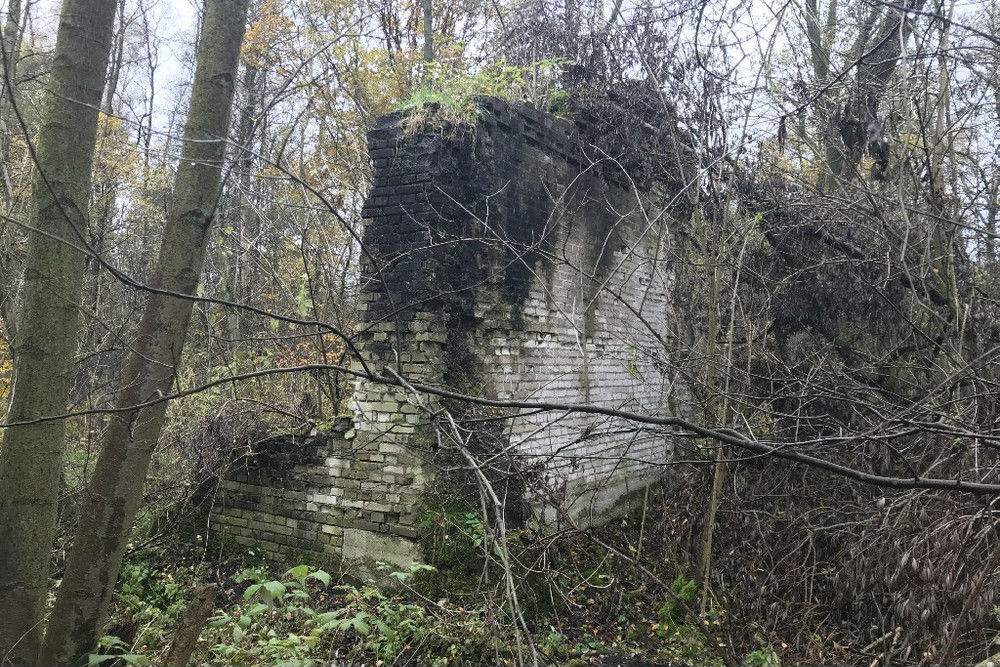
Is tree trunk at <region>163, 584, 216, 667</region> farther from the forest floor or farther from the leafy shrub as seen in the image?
the leafy shrub

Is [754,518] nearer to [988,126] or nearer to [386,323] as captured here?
[386,323]

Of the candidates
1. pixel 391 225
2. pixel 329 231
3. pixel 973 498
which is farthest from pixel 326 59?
pixel 973 498

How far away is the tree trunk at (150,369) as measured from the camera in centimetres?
384

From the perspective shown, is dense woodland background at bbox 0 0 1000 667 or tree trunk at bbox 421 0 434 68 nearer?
dense woodland background at bbox 0 0 1000 667

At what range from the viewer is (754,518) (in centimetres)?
588

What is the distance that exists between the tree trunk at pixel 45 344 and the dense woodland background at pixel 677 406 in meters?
0.01

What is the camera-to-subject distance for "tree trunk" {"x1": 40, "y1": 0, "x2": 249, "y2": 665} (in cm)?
384

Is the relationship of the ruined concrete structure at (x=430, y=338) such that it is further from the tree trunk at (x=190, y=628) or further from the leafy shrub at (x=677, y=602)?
the tree trunk at (x=190, y=628)

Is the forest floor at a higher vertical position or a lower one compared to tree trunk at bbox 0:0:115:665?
lower

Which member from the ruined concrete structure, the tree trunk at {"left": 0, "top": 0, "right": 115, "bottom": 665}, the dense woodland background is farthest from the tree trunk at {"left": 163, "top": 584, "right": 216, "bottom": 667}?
the ruined concrete structure

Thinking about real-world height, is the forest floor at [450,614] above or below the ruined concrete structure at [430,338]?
below

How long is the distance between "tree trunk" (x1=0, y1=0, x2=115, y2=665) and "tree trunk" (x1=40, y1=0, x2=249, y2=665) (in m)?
0.16

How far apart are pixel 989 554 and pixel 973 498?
507 millimetres

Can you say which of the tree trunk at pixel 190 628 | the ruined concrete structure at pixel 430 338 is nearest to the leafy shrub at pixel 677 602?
the ruined concrete structure at pixel 430 338
